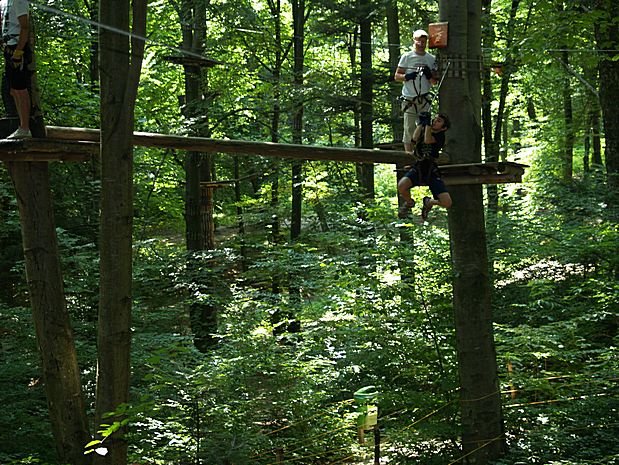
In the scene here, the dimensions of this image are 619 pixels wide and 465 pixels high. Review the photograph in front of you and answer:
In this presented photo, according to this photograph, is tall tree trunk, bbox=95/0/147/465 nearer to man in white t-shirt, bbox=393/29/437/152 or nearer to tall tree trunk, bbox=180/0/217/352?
man in white t-shirt, bbox=393/29/437/152

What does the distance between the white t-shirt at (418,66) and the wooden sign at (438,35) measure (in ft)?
1.43

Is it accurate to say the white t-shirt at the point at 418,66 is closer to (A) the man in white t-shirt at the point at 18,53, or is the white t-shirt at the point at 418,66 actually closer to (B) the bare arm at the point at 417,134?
(B) the bare arm at the point at 417,134

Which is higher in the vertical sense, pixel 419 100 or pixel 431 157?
pixel 419 100

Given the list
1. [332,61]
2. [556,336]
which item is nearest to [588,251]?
[556,336]

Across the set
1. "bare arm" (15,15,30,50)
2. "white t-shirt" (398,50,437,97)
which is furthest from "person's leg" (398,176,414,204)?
"bare arm" (15,15,30,50)

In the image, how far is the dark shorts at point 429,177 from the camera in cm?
594

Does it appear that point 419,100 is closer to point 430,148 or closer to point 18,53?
point 430,148

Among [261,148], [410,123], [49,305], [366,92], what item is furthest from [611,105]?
[49,305]

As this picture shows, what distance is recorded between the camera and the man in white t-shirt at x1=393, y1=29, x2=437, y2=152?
6.56 meters

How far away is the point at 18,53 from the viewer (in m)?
5.48

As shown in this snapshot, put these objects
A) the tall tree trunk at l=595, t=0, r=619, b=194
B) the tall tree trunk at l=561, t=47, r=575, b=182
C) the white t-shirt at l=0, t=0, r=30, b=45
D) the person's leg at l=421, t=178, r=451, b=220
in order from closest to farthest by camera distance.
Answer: the white t-shirt at l=0, t=0, r=30, b=45 → the person's leg at l=421, t=178, r=451, b=220 → the tall tree trunk at l=595, t=0, r=619, b=194 → the tall tree trunk at l=561, t=47, r=575, b=182

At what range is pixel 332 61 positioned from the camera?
22641 millimetres

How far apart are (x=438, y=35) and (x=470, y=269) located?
208cm

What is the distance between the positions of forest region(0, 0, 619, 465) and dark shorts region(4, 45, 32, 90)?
655 mm
